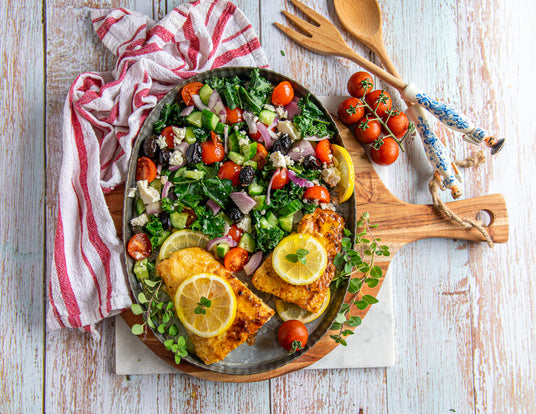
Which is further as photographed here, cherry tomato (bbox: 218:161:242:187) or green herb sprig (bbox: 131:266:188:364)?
cherry tomato (bbox: 218:161:242:187)

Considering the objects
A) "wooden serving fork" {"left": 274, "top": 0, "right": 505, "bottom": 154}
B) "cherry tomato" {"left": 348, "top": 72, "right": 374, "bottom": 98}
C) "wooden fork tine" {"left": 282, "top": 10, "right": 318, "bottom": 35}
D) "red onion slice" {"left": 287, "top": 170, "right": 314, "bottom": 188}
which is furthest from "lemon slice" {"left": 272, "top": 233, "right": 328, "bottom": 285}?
"wooden fork tine" {"left": 282, "top": 10, "right": 318, "bottom": 35}

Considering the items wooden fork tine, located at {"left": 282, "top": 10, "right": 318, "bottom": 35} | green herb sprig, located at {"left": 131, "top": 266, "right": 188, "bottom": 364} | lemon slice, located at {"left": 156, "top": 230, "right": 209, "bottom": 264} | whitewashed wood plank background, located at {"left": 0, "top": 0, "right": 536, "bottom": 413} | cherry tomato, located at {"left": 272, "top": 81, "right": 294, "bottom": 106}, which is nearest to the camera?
green herb sprig, located at {"left": 131, "top": 266, "right": 188, "bottom": 364}

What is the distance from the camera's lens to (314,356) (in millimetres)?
3873

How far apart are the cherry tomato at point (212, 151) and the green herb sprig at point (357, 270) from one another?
4.43 ft

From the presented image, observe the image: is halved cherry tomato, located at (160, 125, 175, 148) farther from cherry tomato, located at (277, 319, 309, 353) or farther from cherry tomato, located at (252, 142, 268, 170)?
cherry tomato, located at (277, 319, 309, 353)


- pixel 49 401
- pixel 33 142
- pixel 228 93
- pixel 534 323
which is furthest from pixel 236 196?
pixel 534 323

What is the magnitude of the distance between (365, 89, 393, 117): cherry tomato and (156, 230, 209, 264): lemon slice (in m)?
2.02

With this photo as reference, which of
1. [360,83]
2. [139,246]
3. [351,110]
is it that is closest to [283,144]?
[351,110]

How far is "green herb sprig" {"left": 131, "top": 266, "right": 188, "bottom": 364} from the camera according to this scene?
346 centimetres

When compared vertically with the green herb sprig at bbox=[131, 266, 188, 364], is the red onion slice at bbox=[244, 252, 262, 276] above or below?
above

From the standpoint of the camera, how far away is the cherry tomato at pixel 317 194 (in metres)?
3.63

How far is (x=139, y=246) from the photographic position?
3.62 metres

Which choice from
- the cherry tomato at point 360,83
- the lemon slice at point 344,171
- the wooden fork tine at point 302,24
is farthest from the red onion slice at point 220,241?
the wooden fork tine at point 302,24

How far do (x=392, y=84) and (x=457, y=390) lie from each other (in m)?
3.20
